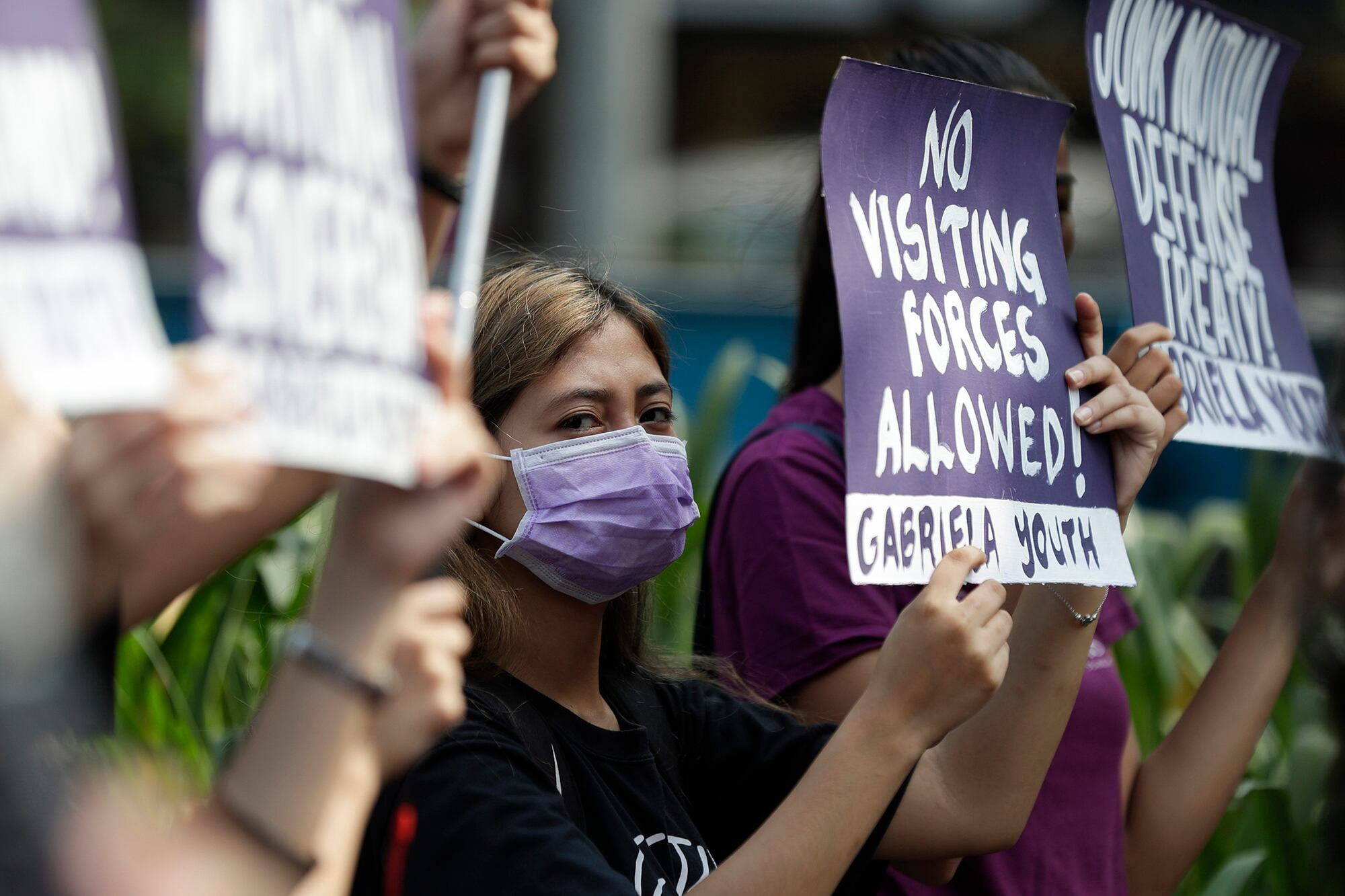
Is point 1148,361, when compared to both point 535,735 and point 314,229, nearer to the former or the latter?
point 535,735

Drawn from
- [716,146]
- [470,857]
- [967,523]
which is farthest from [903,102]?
[716,146]

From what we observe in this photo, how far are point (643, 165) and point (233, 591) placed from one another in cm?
439

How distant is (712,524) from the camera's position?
1913 millimetres

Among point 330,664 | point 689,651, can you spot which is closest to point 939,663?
point 330,664

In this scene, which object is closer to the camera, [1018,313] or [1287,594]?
[1018,313]

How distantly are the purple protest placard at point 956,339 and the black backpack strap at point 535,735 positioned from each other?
0.37 metres

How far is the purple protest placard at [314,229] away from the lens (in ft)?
2.96

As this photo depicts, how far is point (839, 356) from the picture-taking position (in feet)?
6.63

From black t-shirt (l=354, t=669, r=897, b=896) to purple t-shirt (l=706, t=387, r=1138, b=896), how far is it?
3.8 inches

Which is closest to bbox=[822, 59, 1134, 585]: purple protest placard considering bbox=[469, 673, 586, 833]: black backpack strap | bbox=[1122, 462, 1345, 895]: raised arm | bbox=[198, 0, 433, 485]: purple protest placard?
bbox=[469, 673, 586, 833]: black backpack strap

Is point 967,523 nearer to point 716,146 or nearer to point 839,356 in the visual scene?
point 839,356

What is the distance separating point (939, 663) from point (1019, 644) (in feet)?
0.86

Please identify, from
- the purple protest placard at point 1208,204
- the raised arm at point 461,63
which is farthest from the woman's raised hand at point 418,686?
the purple protest placard at point 1208,204

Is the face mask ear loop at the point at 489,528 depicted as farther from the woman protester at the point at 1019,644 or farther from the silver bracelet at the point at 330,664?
the silver bracelet at the point at 330,664
